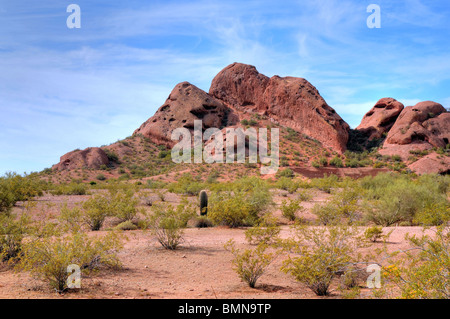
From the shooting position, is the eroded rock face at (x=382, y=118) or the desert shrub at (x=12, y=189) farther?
the eroded rock face at (x=382, y=118)

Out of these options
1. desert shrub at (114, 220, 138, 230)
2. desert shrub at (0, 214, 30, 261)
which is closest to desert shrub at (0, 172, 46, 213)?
desert shrub at (114, 220, 138, 230)

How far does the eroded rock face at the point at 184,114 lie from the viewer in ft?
180

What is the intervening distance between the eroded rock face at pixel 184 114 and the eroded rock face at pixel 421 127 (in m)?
23.6

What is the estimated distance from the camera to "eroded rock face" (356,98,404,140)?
5662 centimetres

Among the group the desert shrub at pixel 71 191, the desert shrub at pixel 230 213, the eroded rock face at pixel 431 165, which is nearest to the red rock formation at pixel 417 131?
the eroded rock face at pixel 431 165

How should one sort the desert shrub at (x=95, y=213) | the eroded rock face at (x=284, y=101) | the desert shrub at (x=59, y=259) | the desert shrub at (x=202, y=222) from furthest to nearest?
1. the eroded rock face at (x=284, y=101)
2. the desert shrub at (x=202, y=222)
3. the desert shrub at (x=95, y=213)
4. the desert shrub at (x=59, y=259)

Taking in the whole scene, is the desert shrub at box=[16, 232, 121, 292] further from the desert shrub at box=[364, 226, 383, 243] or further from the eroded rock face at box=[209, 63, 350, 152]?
the eroded rock face at box=[209, 63, 350, 152]

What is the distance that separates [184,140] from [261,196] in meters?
38.6

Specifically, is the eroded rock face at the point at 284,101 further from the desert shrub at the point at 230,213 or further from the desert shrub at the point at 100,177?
the desert shrub at the point at 230,213

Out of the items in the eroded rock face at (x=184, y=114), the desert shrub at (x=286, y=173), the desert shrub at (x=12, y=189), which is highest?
the eroded rock face at (x=184, y=114)

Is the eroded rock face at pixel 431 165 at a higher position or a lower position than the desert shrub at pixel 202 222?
higher

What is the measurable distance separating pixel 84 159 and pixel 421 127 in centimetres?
4499

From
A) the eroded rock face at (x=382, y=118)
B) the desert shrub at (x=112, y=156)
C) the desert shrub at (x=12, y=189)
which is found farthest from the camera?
the eroded rock face at (x=382, y=118)

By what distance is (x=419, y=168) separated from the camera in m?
42.5
